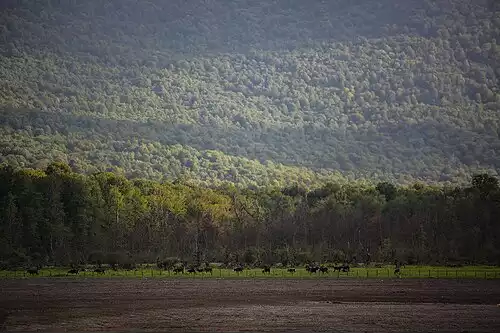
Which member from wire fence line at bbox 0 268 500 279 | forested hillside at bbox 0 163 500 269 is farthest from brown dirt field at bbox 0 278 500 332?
forested hillside at bbox 0 163 500 269

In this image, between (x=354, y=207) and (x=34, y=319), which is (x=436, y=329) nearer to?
(x=34, y=319)

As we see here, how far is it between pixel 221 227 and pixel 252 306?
107 metres

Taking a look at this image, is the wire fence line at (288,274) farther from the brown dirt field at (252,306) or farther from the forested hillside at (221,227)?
the forested hillside at (221,227)

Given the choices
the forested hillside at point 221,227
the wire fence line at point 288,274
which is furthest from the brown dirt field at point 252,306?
the forested hillside at point 221,227

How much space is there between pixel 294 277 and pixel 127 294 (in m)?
35.0

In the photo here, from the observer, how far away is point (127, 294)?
8131 centimetres

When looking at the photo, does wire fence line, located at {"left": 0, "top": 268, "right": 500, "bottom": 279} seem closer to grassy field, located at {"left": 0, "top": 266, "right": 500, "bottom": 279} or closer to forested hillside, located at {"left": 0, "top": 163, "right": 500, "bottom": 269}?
grassy field, located at {"left": 0, "top": 266, "right": 500, "bottom": 279}

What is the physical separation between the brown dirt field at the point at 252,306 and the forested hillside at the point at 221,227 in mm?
44393

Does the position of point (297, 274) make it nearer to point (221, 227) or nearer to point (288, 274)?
point (288, 274)

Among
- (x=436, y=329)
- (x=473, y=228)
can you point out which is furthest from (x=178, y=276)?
(x=436, y=329)

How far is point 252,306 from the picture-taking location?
225ft

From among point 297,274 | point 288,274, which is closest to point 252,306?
point 288,274

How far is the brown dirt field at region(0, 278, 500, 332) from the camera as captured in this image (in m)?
56.1

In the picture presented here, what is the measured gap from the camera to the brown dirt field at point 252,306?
56.1 m
